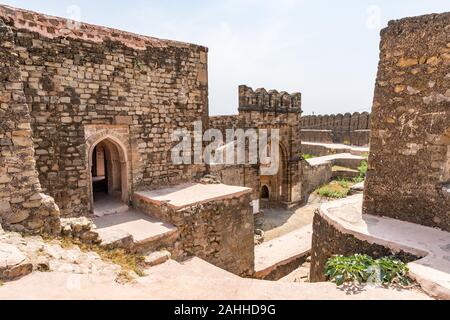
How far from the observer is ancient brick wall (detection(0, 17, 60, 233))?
3.90 metres

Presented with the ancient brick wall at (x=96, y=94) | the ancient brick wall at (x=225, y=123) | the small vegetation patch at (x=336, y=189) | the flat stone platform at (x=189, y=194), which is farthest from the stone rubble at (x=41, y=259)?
the small vegetation patch at (x=336, y=189)

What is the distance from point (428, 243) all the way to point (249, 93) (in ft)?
34.8

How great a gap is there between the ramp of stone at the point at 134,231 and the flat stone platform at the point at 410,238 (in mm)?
3060

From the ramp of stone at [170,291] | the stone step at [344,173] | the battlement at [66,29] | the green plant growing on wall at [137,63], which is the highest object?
the battlement at [66,29]

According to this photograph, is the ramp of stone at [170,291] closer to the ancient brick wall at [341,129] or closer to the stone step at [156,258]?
the stone step at [156,258]

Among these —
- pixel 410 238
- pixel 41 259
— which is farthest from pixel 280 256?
pixel 41 259

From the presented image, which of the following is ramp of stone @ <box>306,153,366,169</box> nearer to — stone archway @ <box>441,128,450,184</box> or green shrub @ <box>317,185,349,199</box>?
green shrub @ <box>317,185,349,199</box>

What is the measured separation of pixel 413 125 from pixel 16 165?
6.04 meters

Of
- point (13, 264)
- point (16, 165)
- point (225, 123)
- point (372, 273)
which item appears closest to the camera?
point (13, 264)

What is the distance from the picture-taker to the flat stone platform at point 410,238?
9.76 feet

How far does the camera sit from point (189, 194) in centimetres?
691

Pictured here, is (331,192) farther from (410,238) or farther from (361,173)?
(410,238)

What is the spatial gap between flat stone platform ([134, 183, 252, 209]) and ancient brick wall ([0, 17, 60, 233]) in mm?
2401
